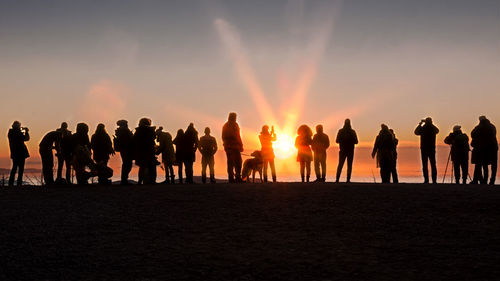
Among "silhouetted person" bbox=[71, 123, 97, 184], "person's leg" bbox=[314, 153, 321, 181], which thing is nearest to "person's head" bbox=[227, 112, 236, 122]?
"person's leg" bbox=[314, 153, 321, 181]

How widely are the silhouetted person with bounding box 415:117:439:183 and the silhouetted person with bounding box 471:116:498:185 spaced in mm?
1396

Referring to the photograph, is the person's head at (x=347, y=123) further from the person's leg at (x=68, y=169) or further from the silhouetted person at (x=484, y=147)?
the person's leg at (x=68, y=169)

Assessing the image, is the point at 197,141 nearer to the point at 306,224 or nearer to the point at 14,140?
the point at 14,140

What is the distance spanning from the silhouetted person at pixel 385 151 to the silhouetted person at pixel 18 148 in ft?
36.6

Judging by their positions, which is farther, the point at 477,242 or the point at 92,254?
the point at 477,242

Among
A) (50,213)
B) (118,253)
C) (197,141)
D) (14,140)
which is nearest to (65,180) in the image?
(14,140)

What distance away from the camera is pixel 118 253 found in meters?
8.89

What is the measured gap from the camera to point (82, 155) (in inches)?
725

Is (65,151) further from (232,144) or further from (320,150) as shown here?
(320,150)

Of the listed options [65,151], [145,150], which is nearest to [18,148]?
[65,151]

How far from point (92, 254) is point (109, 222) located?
244cm

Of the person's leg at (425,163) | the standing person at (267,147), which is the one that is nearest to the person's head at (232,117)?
the standing person at (267,147)

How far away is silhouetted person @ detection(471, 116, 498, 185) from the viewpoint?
64.3 ft

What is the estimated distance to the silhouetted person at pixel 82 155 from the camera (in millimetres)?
18438
